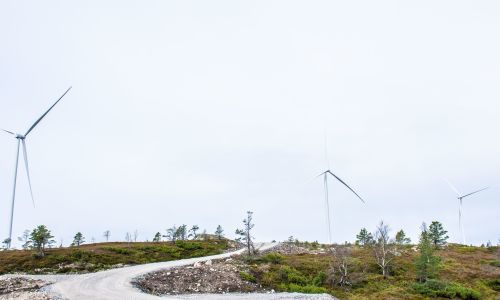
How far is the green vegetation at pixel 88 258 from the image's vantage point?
174 ft

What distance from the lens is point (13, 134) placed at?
4800 centimetres

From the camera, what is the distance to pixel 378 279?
49.2 m

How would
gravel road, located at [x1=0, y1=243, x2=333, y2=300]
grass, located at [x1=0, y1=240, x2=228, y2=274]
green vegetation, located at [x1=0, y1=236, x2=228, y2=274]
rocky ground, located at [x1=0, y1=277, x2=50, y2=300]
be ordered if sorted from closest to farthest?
rocky ground, located at [x1=0, y1=277, x2=50, y2=300] → gravel road, located at [x1=0, y1=243, x2=333, y2=300] → grass, located at [x1=0, y1=240, x2=228, y2=274] → green vegetation, located at [x1=0, y1=236, x2=228, y2=274]

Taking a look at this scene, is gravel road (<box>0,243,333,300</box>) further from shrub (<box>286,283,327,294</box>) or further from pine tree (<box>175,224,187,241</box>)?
pine tree (<box>175,224,187,241</box>)

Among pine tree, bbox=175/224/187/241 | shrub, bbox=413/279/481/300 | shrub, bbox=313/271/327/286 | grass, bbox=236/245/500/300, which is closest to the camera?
shrub, bbox=413/279/481/300

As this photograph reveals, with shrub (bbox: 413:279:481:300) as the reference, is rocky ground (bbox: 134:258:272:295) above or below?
above

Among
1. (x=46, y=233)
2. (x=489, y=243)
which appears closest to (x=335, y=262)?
(x=46, y=233)

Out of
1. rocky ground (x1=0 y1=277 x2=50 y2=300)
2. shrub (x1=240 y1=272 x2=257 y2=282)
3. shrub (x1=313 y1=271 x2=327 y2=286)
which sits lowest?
shrub (x1=313 y1=271 x2=327 y2=286)

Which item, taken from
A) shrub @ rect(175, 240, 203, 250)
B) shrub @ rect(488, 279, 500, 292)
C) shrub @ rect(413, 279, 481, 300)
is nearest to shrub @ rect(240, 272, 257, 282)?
shrub @ rect(413, 279, 481, 300)

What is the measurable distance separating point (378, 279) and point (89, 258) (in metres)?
41.0

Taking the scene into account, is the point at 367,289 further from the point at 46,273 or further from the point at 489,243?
the point at 489,243

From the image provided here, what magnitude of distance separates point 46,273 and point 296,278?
103ft

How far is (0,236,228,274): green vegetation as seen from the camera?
5297 cm

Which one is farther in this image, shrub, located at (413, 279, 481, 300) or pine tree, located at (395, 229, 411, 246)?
pine tree, located at (395, 229, 411, 246)
